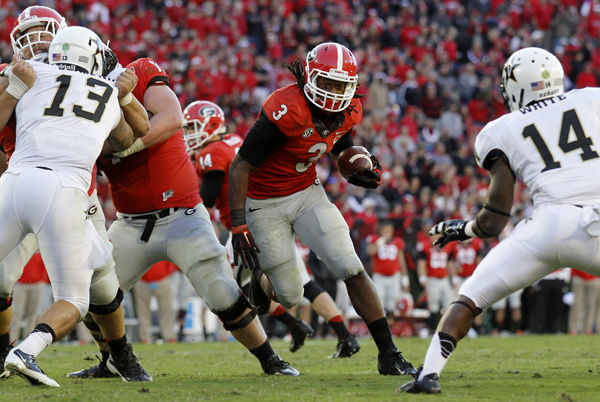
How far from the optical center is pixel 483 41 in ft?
66.8

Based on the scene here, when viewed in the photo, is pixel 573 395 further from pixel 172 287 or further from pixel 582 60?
pixel 582 60

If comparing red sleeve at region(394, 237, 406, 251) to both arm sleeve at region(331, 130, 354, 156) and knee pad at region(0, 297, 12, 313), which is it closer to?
arm sleeve at region(331, 130, 354, 156)

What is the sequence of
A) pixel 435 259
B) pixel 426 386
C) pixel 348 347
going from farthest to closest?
pixel 435 259 → pixel 348 347 → pixel 426 386

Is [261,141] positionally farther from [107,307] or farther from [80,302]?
[80,302]

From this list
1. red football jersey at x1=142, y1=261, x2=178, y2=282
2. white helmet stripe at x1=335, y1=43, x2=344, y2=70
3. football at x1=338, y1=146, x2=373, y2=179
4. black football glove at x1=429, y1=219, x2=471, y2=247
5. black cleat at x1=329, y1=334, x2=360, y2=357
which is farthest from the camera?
red football jersey at x1=142, y1=261, x2=178, y2=282

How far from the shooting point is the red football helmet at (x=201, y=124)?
23.4ft

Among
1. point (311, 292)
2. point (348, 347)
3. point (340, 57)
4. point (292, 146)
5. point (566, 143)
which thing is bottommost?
point (348, 347)

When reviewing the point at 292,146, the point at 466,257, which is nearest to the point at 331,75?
the point at 292,146

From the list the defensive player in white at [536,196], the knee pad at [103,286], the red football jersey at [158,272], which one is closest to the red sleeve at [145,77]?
the knee pad at [103,286]

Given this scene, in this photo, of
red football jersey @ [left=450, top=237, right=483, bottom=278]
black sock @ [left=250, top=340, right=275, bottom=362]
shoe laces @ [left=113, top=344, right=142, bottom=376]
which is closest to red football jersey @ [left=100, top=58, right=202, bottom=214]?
shoe laces @ [left=113, top=344, right=142, bottom=376]

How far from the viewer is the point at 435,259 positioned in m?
13.1

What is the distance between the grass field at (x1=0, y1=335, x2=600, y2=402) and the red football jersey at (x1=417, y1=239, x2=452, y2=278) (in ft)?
13.8

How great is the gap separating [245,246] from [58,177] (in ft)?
4.18

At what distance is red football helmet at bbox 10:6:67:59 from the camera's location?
214 inches
